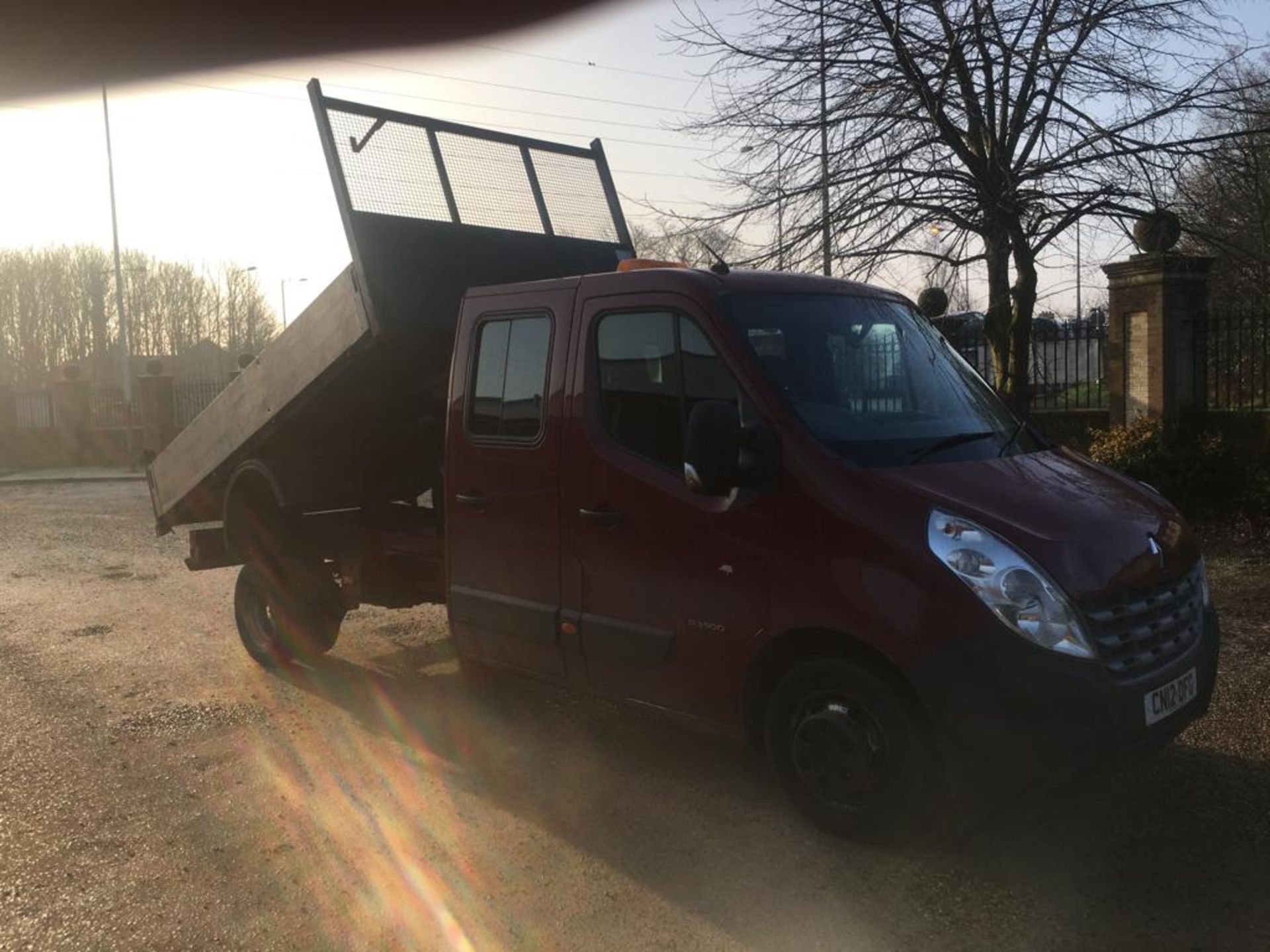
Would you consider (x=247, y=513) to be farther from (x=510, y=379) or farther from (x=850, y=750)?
(x=850, y=750)

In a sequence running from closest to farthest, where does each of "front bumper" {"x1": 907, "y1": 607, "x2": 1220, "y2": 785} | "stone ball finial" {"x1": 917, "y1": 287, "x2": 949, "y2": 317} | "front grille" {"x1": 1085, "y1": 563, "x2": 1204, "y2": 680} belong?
"front bumper" {"x1": 907, "y1": 607, "x2": 1220, "y2": 785} < "front grille" {"x1": 1085, "y1": 563, "x2": 1204, "y2": 680} < "stone ball finial" {"x1": 917, "y1": 287, "x2": 949, "y2": 317}

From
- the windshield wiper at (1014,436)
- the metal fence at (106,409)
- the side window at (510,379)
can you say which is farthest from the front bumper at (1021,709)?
the metal fence at (106,409)

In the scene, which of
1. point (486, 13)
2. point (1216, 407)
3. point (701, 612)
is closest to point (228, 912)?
point (701, 612)

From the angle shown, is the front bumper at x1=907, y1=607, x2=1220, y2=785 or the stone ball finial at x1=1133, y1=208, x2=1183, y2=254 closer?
the front bumper at x1=907, y1=607, x2=1220, y2=785

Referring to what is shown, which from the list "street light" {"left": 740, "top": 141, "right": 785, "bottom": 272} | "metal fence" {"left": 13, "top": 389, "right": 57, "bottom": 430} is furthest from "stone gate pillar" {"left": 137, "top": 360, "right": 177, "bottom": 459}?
"street light" {"left": 740, "top": 141, "right": 785, "bottom": 272}

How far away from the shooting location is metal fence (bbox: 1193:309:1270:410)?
1077 cm

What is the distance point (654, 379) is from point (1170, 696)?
7.19ft

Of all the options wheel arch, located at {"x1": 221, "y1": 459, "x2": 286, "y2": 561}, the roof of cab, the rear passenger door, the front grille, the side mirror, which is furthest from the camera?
wheel arch, located at {"x1": 221, "y1": 459, "x2": 286, "y2": 561}

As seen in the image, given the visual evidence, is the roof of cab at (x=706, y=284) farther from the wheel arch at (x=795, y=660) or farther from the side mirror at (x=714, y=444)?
the wheel arch at (x=795, y=660)

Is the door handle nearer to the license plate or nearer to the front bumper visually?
the front bumper

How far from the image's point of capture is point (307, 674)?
629cm

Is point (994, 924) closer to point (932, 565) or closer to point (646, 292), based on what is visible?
point (932, 565)

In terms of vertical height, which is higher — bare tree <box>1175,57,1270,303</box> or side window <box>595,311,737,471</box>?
bare tree <box>1175,57,1270,303</box>

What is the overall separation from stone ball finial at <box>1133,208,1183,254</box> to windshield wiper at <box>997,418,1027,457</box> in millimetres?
7690
